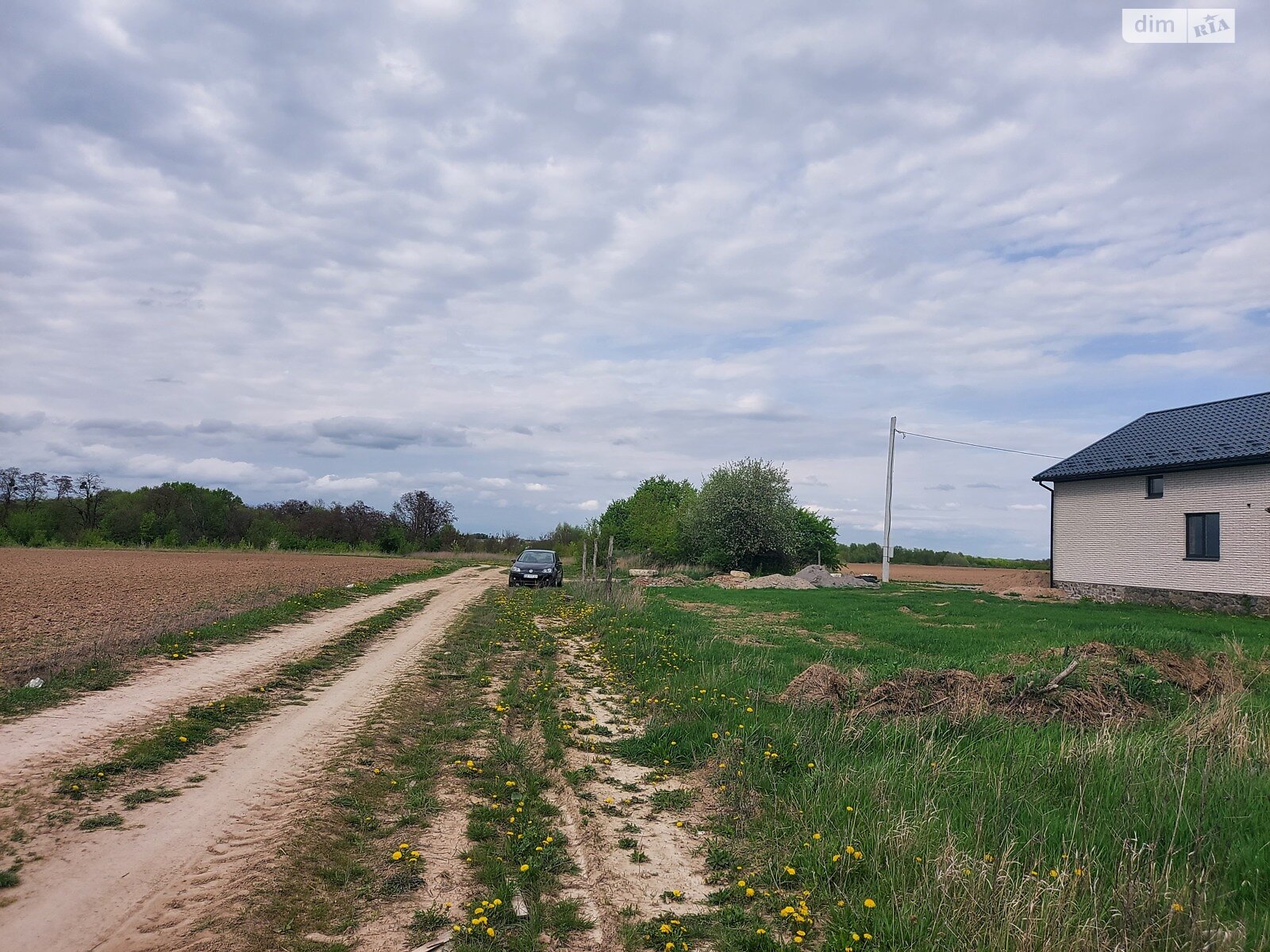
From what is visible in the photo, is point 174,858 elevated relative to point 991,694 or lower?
lower

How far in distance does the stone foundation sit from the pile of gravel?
9842 mm

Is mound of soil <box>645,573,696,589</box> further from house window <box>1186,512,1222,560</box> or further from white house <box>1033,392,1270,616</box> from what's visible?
house window <box>1186,512,1222,560</box>

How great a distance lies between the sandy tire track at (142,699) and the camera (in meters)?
7.05

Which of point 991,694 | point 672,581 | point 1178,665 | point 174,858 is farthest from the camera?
point 672,581

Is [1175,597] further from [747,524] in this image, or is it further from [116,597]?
[116,597]

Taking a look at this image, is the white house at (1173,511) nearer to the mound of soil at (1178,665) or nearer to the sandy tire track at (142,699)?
the mound of soil at (1178,665)

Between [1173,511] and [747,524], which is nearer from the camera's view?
[1173,511]

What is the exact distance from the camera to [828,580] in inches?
1502

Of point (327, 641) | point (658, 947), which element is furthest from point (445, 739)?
point (327, 641)

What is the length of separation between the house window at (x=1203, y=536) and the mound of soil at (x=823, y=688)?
818 inches

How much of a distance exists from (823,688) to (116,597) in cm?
2059

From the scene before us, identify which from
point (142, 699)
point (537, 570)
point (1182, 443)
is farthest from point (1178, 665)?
point (537, 570)

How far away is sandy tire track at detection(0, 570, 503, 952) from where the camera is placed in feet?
13.3

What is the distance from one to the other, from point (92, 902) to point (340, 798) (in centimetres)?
199
